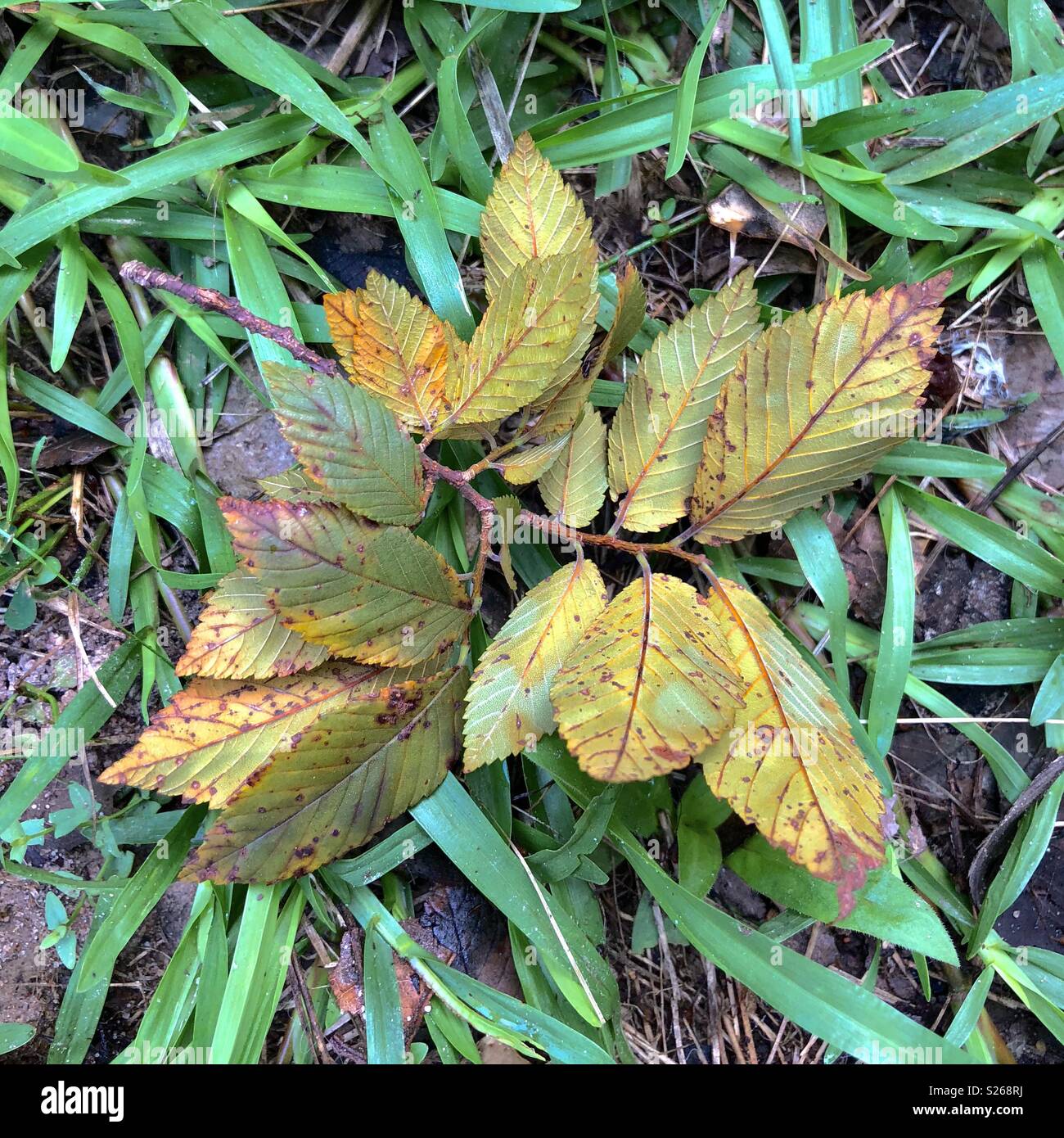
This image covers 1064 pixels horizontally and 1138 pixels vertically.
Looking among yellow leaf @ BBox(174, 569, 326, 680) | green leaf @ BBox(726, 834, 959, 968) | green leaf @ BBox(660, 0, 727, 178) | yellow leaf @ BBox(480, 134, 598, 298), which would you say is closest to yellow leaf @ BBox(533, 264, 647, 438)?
yellow leaf @ BBox(480, 134, 598, 298)

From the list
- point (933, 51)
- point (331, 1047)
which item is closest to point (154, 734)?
point (331, 1047)

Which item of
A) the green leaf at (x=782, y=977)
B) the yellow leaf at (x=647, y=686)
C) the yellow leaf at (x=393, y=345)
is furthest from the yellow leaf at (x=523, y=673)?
the yellow leaf at (x=393, y=345)

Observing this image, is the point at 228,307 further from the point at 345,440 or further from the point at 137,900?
the point at 137,900

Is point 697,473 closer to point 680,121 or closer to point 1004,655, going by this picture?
point 680,121

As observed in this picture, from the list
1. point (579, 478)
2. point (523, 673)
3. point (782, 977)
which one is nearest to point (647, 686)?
point (523, 673)

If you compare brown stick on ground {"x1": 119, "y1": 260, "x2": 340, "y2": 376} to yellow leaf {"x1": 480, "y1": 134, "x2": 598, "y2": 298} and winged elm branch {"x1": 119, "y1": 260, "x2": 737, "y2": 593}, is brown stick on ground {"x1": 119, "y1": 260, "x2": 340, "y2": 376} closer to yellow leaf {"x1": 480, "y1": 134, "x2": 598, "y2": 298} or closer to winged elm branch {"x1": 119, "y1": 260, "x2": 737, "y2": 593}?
winged elm branch {"x1": 119, "y1": 260, "x2": 737, "y2": 593}

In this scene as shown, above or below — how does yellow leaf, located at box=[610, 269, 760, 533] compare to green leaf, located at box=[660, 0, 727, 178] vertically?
below
